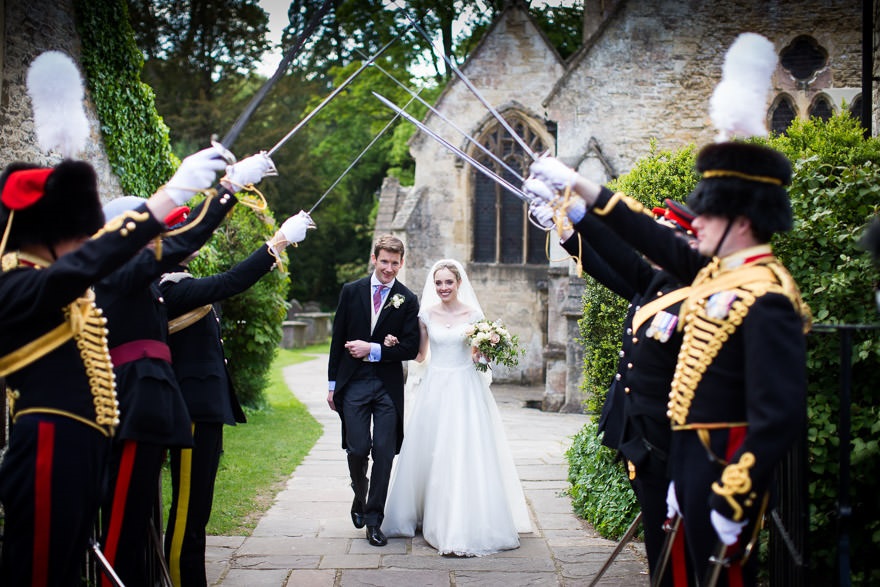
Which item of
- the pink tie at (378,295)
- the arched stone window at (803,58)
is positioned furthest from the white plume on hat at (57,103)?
the arched stone window at (803,58)

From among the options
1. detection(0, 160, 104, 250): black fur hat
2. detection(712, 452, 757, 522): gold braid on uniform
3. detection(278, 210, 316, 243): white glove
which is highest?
detection(0, 160, 104, 250): black fur hat

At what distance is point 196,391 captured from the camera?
4.57 m

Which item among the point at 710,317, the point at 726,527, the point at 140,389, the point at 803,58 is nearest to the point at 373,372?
the point at 140,389

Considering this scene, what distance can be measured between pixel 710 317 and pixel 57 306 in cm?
235

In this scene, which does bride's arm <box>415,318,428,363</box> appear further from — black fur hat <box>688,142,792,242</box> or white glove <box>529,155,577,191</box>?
black fur hat <box>688,142,792,242</box>

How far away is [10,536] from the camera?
3152 millimetres

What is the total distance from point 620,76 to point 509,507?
39.6 feet

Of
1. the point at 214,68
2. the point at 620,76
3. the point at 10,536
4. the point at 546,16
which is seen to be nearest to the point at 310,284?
the point at 214,68

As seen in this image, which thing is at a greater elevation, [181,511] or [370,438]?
[181,511]

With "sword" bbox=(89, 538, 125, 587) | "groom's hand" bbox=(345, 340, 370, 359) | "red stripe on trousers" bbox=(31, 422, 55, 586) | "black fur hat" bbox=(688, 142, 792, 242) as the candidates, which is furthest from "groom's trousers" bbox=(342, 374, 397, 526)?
"black fur hat" bbox=(688, 142, 792, 242)

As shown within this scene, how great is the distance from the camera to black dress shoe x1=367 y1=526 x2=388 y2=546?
20.0 feet

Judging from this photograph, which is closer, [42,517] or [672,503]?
[42,517]

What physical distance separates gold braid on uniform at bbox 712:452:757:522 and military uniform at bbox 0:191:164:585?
2191 mm

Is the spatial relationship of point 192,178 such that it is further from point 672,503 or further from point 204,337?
point 672,503
